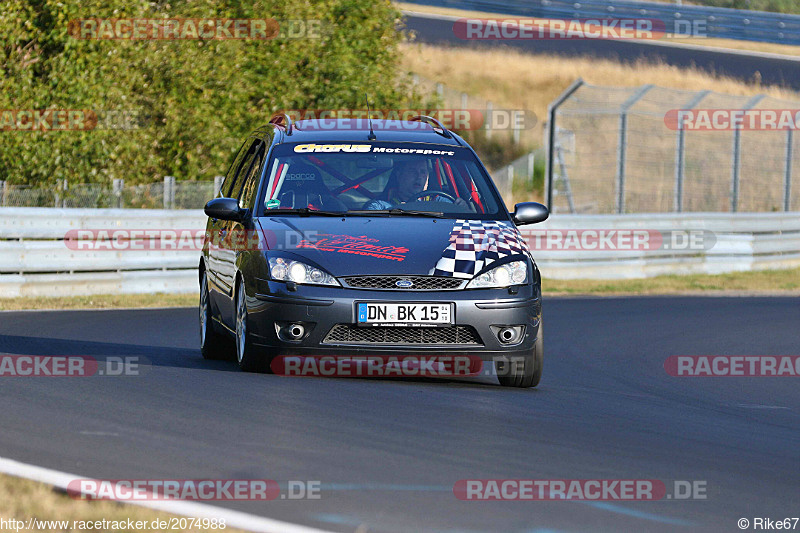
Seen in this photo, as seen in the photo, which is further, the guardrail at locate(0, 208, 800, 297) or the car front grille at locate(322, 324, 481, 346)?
the guardrail at locate(0, 208, 800, 297)

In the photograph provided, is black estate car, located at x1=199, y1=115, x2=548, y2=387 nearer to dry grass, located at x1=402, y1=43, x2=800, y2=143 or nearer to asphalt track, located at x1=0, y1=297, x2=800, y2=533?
asphalt track, located at x1=0, y1=297, x2=800, y2=533

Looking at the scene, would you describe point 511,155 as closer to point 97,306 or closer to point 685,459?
point 97,306

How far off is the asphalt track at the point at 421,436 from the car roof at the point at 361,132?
1.76 meters

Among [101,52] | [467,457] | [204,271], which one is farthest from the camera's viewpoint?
[101,52]

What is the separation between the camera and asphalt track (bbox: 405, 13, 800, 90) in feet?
140

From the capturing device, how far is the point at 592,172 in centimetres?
3672

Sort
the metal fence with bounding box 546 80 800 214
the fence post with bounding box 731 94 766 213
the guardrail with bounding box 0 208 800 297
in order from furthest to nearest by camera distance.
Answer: the fence post with bounding box 731 94 766 213, the metal fence with bounding box 546 80 800 214, the guardrail with bounding box 0 208 800 297

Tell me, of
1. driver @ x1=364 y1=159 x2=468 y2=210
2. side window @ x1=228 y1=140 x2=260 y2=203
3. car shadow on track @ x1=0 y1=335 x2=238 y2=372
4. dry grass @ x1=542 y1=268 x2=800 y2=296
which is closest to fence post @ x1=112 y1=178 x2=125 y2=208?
dry grass @ x1=542 y1=268 x2=800 y2=296

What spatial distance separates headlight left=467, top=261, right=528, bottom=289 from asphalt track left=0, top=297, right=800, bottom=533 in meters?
0.67

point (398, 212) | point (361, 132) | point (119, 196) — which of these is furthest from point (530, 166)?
point (398, 212)

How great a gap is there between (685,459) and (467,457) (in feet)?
3.38

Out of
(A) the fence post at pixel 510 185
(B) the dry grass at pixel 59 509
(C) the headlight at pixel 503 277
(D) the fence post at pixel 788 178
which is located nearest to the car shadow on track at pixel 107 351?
(C) the headlight at pixel 503 277

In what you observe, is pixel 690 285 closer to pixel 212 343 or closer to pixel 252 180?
pixel 212 343

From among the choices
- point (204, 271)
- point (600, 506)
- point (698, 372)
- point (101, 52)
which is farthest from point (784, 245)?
point (600, 506)
